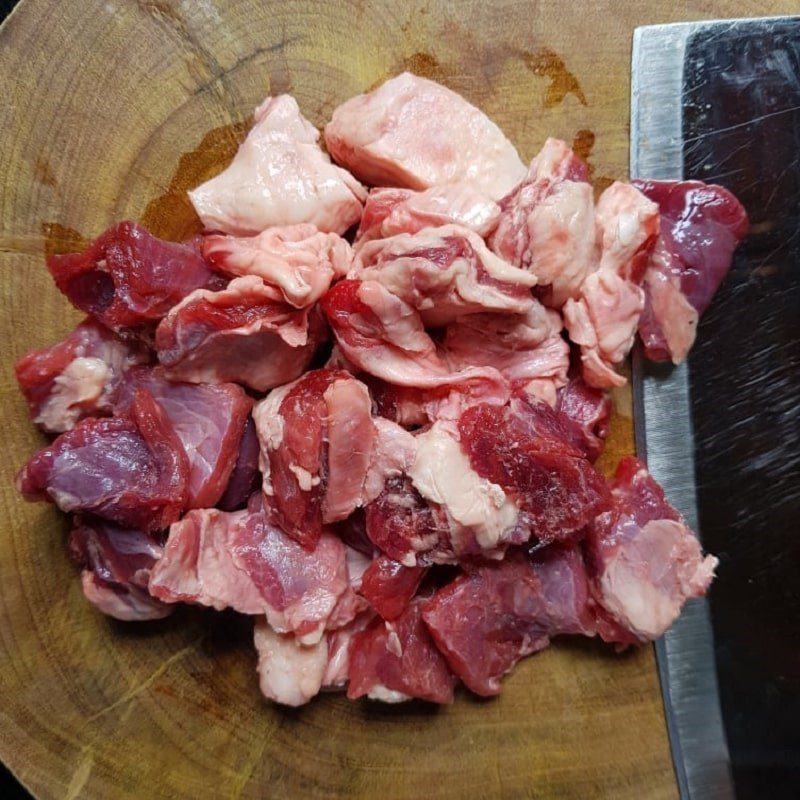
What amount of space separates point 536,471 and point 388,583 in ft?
1.58

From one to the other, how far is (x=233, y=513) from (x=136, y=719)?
0.62 meters

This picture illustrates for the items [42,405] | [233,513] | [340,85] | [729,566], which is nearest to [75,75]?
[340,85]

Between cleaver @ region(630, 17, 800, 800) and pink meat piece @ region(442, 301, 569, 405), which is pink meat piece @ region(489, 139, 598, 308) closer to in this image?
pink meat piece @ region(442, 301, 569, 405)

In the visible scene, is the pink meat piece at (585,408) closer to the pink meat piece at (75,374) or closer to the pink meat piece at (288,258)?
the pink meat piece at (288,258)

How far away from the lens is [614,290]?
6.30ft

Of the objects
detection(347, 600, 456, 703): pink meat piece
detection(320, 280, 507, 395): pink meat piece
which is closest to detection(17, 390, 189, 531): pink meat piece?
detection(320, 280, 507, 395): pink meat piece

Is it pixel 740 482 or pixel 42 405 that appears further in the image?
pixel 740 482

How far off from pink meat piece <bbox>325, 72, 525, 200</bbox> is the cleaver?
439 millimetres

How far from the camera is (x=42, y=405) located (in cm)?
188

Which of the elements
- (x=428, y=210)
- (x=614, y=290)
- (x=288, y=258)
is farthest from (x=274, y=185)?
(x=614, y=290)

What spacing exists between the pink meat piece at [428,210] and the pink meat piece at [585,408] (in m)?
0.51

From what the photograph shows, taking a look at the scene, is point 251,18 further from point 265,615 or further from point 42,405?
point 265,615

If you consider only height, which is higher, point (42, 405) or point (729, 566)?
point (42, 405)

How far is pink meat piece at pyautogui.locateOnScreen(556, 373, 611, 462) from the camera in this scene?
2.02m
